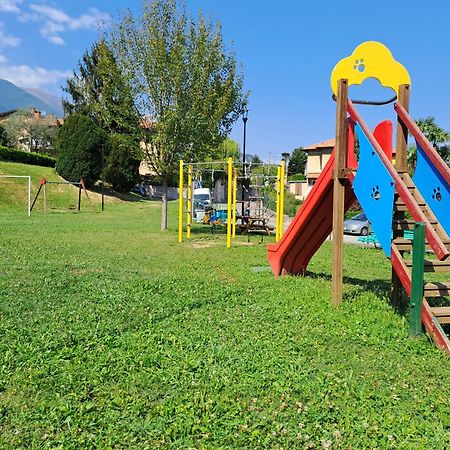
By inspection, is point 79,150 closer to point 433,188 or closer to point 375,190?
point 375,190

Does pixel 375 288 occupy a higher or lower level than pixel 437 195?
lower

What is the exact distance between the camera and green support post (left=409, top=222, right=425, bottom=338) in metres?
4.54

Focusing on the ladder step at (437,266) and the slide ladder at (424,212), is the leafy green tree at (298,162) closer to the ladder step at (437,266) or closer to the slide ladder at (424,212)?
the slide ladder at (424,212)

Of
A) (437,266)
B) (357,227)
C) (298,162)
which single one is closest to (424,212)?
(437,266)

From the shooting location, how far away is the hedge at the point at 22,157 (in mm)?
36125

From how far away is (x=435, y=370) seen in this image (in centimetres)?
400

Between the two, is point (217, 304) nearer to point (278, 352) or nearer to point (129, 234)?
point (278, 352)

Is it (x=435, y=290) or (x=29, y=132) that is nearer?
(x=435, y=290)

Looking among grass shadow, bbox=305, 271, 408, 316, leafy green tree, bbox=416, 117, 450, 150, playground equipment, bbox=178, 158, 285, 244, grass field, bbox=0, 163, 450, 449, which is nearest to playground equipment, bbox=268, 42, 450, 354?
grass shadow, bbox=305, 271, 408, 316

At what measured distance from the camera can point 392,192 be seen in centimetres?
506

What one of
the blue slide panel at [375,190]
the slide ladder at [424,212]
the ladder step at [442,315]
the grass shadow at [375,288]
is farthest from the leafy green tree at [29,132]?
the ladder step at [442,315]

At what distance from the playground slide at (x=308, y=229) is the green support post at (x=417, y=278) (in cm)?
209

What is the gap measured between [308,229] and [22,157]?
35748mm

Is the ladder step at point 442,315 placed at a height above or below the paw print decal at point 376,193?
below
